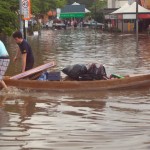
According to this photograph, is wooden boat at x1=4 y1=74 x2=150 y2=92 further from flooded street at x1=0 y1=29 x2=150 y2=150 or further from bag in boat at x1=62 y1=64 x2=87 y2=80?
bag in boat at x1=62 y1=64 x2=87 y2=80

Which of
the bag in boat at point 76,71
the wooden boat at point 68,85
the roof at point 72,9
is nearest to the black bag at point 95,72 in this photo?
the bag in boat at point 76,71

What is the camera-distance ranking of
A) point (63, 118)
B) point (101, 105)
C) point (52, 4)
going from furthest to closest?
point (52, 4) < point (101, 105) < point (63, 118)

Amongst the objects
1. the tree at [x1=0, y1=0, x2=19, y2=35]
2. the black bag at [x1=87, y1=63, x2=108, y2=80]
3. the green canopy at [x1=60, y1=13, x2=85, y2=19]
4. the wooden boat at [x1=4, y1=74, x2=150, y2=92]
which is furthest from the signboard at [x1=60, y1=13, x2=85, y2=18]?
the wooden boat at [x1=4, y1=74, x2=150, y2=92]

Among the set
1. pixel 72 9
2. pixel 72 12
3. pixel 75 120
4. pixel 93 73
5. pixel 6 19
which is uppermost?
pixel 72 9

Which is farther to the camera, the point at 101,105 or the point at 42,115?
the point at 101,105

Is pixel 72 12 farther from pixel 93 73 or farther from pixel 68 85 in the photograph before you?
pixel 68 85

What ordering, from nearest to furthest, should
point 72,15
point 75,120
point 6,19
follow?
point 75,120 → point 6,19 → point 72,15

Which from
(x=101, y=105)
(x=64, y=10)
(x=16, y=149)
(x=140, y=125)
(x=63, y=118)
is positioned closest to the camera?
(x=16, y=149)

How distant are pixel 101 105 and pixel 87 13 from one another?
9306 centimetres

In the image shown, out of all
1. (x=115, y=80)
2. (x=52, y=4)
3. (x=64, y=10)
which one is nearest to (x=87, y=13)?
(x=64, y=10)

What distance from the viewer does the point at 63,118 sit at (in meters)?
8.95

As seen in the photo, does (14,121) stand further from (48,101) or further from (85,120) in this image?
(48,101)

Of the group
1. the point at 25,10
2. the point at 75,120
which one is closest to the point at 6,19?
the point at 25,10

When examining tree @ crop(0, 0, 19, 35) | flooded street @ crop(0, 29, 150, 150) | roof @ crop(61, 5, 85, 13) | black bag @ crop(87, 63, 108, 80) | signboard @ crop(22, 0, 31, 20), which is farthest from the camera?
roof @ crop(61, 5, 85, 13)
